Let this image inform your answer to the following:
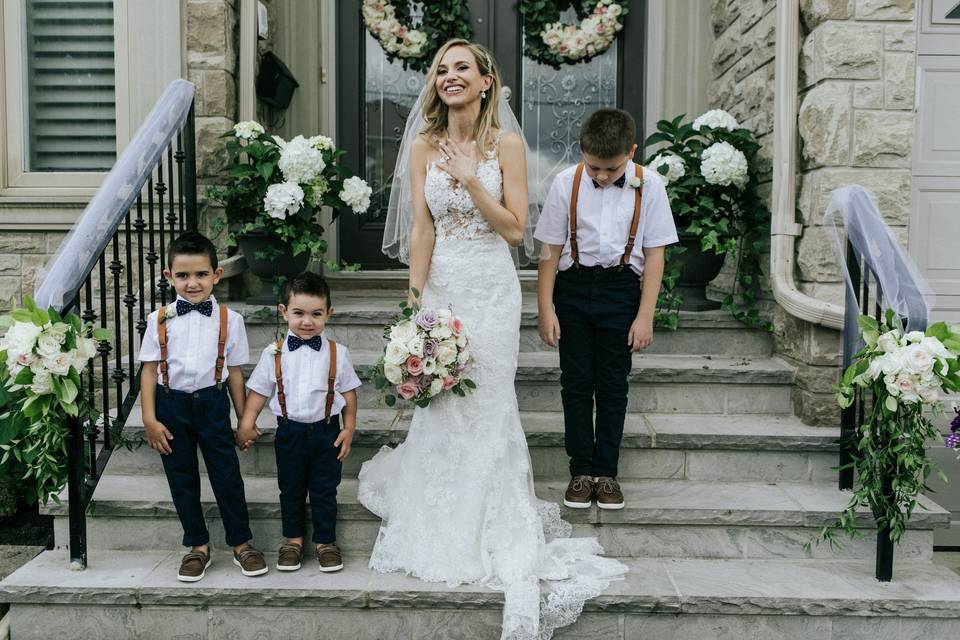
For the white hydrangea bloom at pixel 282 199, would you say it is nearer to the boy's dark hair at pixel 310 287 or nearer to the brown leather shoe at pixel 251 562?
the boy's dark hair at pixel 310 287

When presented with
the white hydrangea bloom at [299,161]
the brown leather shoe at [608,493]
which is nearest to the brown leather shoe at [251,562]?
the brown leather shoe at [608,493]

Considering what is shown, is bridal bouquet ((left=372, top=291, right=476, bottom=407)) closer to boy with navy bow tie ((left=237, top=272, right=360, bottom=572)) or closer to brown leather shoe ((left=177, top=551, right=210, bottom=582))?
boy with navy bow tie ((left=237, top=272, right=360, bottom=572))

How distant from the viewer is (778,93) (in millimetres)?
4047

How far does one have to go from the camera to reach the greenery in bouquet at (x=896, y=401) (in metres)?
2.89

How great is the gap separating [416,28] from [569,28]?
1028mm

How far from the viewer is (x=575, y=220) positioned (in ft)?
10.8

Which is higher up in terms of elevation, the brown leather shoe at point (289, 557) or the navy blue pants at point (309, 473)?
the navy blue pants at point (309, 473)

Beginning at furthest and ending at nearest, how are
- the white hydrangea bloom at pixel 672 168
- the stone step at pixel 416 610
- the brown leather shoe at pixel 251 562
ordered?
the white hydrangea bloom at pixel 672 168 < the brown leather shoe at pixel 251 562 < the stone step at pixel 416 610

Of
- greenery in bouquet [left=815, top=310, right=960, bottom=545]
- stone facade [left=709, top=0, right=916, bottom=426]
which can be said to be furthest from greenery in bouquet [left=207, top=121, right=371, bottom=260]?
greenery in bouquet [left=815, top=310, right=960, bottom=545]

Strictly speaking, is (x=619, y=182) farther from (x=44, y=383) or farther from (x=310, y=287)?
(x=44, y=383)

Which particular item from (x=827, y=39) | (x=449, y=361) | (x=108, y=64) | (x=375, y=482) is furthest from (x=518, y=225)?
(x=108, y=64)

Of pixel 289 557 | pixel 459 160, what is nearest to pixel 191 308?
pixel 289 557

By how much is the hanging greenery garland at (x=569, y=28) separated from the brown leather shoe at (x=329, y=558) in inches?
149

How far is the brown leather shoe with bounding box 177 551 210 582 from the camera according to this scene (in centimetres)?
302
